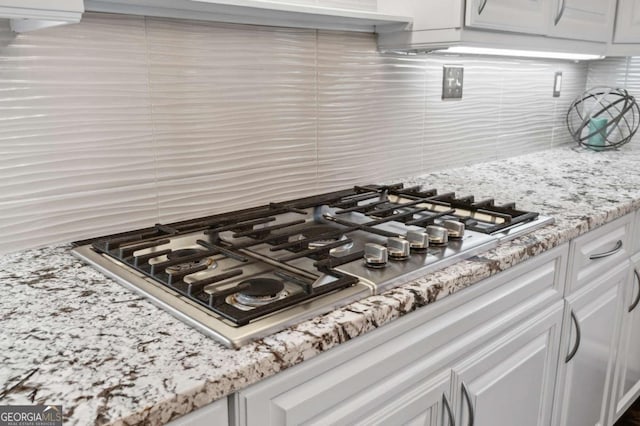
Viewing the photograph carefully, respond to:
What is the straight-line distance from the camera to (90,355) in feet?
2.22

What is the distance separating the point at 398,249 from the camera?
39.8 inches

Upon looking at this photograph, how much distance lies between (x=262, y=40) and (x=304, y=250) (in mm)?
591

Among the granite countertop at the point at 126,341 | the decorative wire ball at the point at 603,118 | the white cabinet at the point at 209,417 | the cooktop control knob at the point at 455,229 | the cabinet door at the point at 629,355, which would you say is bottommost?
the cabinet door at the point at 629,355

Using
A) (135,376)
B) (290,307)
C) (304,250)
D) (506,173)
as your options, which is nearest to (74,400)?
(135,376)

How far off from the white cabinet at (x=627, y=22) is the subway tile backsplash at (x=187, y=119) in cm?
75

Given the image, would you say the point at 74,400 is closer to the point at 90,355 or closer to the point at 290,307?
the point at 90,355

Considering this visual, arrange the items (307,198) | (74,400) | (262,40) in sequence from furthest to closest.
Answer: (307,198)
(262,40)
(74,400)

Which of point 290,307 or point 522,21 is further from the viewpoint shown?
point 522,21

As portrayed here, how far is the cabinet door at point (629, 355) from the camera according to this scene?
1.71 meters

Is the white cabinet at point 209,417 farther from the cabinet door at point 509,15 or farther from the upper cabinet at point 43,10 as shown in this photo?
the cabinet door at point 509,15

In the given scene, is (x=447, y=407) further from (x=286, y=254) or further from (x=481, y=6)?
(x=481, y=6)

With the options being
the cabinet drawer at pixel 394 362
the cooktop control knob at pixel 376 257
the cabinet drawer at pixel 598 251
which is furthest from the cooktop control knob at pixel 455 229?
the cabinet drawer at pixel 598 251

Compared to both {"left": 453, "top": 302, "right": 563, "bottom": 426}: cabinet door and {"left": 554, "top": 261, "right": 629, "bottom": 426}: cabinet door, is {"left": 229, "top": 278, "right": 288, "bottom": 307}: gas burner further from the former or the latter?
{"left": 554, "top": 261, "right": 629, "bottom": 426}: cabinet door

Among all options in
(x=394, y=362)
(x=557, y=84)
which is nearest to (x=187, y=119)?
(x=394, y=362)
